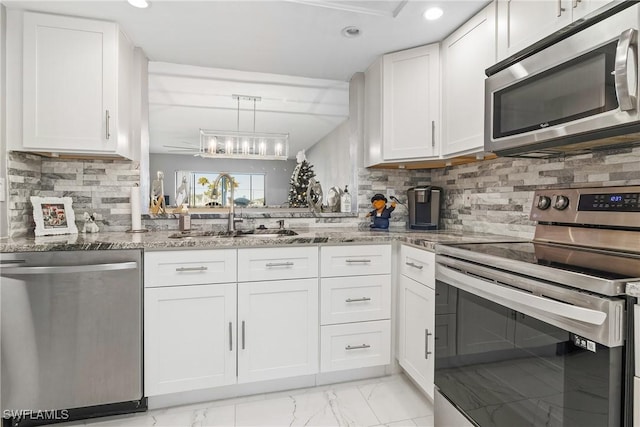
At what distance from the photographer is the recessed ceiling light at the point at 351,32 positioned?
205 centimetres

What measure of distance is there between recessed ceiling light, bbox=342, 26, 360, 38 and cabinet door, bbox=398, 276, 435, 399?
1566 millimetres

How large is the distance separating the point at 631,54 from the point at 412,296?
1.43 m

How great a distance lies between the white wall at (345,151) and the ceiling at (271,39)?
0.26 ft

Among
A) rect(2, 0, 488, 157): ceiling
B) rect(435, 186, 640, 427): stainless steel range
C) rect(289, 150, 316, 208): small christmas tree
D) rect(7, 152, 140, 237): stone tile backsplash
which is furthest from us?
rect(289, 150, 316, 208): small christmas tree

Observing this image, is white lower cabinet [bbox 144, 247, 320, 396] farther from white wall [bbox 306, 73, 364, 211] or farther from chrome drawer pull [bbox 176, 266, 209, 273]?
white wall [bbox 306, 73, 364, 211]

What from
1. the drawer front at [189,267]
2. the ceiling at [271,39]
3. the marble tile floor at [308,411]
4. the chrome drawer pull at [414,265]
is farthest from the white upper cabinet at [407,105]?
the marble tile floor at [308,411]

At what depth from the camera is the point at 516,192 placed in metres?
2.00

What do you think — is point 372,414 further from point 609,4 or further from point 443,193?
point 609,4

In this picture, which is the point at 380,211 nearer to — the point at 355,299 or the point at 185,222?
the point at 355,299

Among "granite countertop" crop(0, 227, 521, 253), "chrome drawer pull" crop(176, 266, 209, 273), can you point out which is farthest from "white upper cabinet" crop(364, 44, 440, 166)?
"chrome drawer pull" crop(176, 266, 209, 273)

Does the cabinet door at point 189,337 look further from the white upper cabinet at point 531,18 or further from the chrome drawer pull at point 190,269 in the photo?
the white upper cabinet at point 531,18

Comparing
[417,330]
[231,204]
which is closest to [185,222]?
[231,204]

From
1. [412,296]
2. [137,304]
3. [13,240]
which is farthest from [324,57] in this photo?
[13,240]

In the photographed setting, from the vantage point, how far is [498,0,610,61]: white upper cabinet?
1322 millimetres
